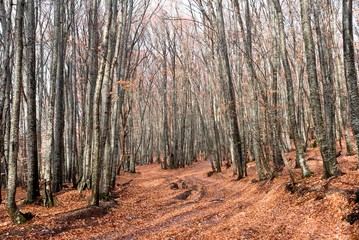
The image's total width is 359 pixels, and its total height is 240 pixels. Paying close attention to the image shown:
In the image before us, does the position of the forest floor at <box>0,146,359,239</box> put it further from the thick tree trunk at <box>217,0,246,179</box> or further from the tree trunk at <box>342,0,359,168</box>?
the thick tree trunk at <box>217,0,246,179</box>

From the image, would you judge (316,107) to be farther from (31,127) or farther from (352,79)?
(31,127)

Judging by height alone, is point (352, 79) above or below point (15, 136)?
above

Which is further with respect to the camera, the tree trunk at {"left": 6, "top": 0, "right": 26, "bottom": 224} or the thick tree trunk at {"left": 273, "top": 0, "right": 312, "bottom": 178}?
the thick tree trunk at {"left": 273, "top": 0, "right": 312, "bottom": 178}

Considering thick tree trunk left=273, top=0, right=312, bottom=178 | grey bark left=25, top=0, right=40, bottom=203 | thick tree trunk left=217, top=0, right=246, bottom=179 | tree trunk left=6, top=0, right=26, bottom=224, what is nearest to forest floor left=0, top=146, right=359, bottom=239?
tree trunk left=6, top=0, right=26, bottom=224

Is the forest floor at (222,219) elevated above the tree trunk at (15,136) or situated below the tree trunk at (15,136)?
below

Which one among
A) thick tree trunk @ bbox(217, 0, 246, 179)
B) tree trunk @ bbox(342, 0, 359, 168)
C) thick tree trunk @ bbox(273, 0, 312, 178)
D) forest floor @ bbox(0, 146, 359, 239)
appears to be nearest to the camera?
forest floor @ bbox(0, 146, 359, 239)

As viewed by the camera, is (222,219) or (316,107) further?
(316,107)

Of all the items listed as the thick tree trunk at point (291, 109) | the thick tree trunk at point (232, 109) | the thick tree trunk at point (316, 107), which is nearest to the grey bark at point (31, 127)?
the thick tree trunk at point (232, 109)

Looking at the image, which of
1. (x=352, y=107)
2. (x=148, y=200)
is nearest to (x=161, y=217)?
(x=148, y=200)

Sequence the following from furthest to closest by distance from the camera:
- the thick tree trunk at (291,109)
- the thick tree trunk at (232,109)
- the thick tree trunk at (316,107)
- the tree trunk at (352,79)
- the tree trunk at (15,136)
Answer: the thick tree trunk at (232,109)
the thick tree trunk at (291,109)
the thick tree trunk at (316,107)
the tree trunk at (15,136)
the tree trunk at (352,79)

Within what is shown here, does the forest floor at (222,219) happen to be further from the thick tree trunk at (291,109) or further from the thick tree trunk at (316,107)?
the thick tree trunk at (291,109)

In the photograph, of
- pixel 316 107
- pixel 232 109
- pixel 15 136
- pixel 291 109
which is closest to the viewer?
pixel 15 136

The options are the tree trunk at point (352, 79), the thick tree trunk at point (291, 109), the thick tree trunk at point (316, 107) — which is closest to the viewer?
the tree trunk at point (352, 79)

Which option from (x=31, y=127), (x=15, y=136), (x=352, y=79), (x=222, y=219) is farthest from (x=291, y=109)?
(x=31, y=127)
